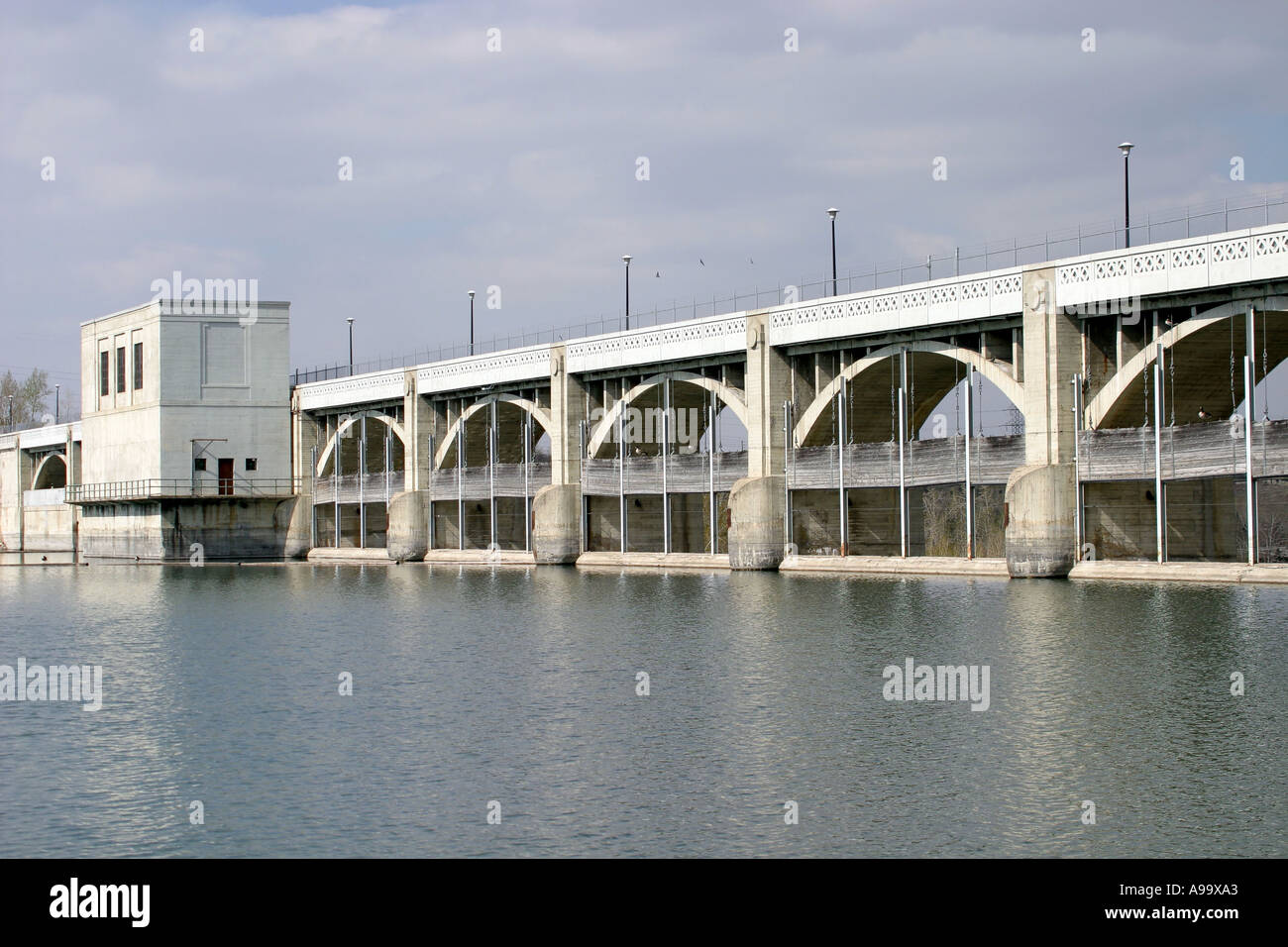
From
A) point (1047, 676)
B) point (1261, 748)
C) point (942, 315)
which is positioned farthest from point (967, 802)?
point (942, 315)

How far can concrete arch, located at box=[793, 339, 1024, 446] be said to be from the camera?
174 feet

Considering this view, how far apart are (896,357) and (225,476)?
47834 mm

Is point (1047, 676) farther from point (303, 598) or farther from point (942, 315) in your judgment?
point (303, 598)

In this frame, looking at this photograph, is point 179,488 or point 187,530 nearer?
point 179,488

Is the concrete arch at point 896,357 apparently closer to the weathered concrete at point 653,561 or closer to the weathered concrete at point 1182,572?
the weathered concrete at point 1182,572

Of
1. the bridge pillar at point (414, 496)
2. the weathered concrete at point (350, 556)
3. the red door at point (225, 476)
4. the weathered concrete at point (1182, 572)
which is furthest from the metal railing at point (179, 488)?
the weathered concrete at point (1182, 572)

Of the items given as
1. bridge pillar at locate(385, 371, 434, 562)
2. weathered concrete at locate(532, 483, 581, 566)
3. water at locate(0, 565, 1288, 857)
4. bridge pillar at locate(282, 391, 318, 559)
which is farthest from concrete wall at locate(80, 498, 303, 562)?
water at locate(0, 565, 1288, 857)

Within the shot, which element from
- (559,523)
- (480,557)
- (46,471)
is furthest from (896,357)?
(46,471)

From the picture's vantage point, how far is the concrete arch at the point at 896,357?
5316cm

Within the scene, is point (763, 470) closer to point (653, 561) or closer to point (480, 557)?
point (653, 561)

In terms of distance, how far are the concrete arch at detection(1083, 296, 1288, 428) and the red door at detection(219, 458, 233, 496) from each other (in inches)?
2276

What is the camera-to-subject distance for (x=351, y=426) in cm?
9625

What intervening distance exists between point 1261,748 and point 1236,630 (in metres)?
13.6
